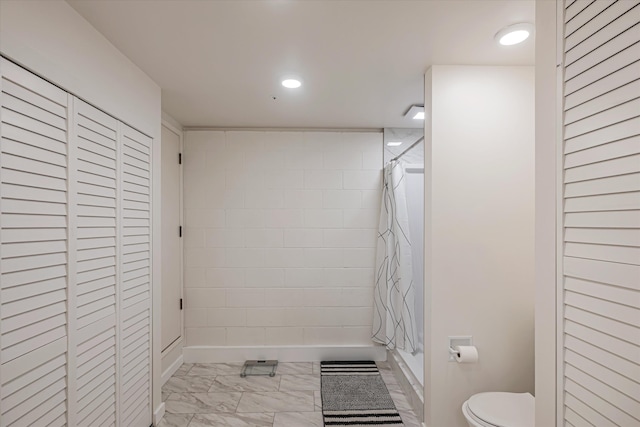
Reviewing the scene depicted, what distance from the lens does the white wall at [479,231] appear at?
207 centimetres

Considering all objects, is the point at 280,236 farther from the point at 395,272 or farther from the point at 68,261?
the point at 68,261

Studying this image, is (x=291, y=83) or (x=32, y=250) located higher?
(x=291, y=83)

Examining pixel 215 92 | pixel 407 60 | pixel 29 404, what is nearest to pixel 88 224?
pixel 29 404

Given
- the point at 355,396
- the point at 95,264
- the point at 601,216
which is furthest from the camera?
the point at 355,396

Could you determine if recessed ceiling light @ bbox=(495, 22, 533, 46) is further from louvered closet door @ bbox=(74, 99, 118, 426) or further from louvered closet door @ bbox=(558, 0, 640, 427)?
louvered closet door @ bbox=(74, 99, 118, 426)

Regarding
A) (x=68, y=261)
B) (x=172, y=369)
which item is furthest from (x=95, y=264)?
(x=172, y=369)

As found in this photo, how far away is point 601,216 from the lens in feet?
3.20

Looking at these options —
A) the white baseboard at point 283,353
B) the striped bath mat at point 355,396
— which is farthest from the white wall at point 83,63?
the striped bath mat at point 355,396

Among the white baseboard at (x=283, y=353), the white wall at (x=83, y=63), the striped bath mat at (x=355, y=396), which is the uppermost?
the white wall at (x=83, y=63)

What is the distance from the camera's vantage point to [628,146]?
35.1 inches

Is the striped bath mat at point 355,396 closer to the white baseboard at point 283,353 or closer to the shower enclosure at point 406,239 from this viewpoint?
the white baseboard at point 283,353

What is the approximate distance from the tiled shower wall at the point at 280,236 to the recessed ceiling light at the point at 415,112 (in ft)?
1.62

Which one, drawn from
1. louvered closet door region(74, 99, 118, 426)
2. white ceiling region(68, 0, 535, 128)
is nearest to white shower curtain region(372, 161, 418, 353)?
white ceiling region(68, 0, 535, 128)

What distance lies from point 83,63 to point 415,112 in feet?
7.41
